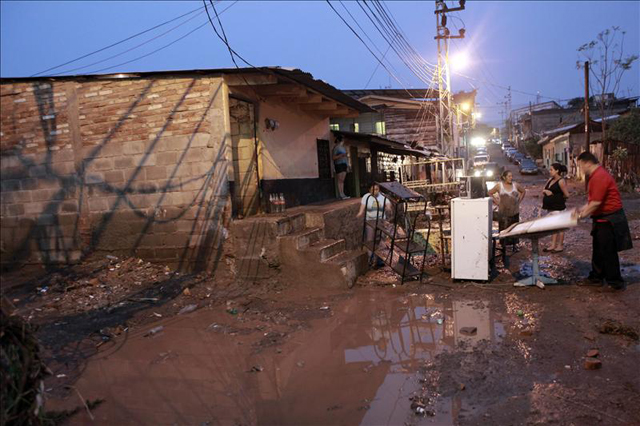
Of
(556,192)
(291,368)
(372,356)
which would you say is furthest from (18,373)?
(556,192)

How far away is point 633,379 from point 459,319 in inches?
83.2

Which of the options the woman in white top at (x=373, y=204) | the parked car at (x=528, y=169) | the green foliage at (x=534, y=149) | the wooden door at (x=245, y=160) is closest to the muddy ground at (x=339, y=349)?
the woman in white top at (x=373, y=204)

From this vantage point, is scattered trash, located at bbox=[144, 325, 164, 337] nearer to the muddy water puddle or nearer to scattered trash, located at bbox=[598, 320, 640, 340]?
the muddy water puddle

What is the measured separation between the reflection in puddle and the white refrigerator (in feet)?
2.86

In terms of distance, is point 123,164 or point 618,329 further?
point 123,164

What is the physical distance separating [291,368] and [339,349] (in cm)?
67

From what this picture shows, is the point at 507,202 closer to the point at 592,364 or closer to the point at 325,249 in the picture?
the point at 325,249

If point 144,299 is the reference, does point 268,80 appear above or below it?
above

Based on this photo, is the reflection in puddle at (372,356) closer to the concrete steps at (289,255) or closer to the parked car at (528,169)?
the concrete steps at (289,255)

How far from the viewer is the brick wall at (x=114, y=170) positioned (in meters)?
8.13

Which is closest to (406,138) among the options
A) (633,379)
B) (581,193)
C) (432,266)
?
(581,193)

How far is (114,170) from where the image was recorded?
28.1 feet

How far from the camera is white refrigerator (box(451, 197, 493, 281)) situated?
7.04m

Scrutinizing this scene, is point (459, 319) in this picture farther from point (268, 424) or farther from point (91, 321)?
point (91, 321)
